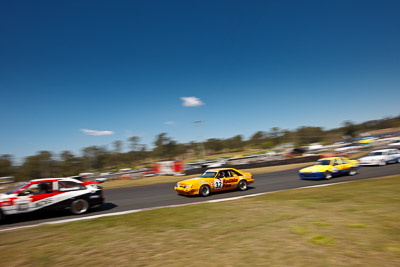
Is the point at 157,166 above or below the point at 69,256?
above

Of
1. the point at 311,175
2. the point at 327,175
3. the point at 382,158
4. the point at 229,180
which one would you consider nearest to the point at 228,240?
the point at 229,180

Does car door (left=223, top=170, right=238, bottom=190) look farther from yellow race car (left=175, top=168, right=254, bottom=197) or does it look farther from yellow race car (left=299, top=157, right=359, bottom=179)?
yellow race car (left=299, top=157, right=359, bottom=179)

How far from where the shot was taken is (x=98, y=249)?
428cm

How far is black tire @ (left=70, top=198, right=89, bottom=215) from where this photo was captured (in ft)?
28.1

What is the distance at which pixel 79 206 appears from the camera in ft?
28.6

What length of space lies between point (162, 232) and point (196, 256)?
1601 mm

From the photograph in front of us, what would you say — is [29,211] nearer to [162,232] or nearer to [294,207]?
[162,232]

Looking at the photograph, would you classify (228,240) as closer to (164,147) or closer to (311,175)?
(311,175)

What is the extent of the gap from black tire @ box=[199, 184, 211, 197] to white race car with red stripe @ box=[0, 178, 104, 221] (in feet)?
14.9

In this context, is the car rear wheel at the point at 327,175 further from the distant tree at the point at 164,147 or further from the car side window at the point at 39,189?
the distant tree at the point at 164,147

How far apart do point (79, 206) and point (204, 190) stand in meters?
5.49

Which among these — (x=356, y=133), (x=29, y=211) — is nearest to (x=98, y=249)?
(x=29, y=211)

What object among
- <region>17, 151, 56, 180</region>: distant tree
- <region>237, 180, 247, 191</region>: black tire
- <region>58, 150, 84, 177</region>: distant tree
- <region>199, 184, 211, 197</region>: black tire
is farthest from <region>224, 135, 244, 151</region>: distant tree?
<region>199, 184, 211, 197</region>: black tire

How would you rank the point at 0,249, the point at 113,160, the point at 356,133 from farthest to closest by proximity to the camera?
1. the point at 356,133
2. the point at 113,160
3. the point at 0,249
